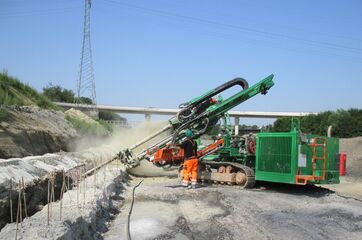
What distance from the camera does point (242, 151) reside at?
49.1 ft

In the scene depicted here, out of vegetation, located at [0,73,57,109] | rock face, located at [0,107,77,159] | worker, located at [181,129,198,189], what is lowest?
worker, located at [181,129,198,189]

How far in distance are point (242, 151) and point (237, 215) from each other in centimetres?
590

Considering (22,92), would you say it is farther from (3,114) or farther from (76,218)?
→ (76,218)

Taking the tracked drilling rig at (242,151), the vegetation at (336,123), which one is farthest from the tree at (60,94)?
the tracked drilling rig at (242,151)

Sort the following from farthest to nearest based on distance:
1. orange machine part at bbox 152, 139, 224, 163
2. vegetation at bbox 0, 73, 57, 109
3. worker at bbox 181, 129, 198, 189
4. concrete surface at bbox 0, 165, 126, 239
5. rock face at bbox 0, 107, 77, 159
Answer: vegetation at bbox 0, 73, 57, 109, orange machine part at bbox 152, 139, 224, 163, worker at bbox 181, 129, 198, 189, rock face at bbox 0, 107, 77, 159, concrete surface at bbox 0, 165, 126, 239

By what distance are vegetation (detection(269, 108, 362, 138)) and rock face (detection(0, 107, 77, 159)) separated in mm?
25398

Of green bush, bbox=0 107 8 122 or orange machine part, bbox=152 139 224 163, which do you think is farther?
orange machine part, bbox=152 139 224 163

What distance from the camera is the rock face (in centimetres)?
1032

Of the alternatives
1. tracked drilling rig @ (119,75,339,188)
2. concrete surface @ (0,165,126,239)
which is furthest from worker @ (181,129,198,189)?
concrete surface @ (0,165,126,239)

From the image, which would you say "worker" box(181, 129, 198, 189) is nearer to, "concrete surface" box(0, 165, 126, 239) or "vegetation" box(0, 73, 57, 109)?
"concrete surface" box(0, 165, 126, 239)

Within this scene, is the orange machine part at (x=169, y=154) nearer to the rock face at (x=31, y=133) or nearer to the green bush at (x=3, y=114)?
the rock face at (x=31, y=133)

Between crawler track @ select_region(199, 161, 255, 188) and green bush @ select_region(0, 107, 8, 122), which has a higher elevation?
green bush @ select_region(0, 107, 8, 122)

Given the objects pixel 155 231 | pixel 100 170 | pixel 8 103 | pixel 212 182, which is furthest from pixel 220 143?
pixel 155 231

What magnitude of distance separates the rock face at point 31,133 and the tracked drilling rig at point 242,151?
2577 mm
